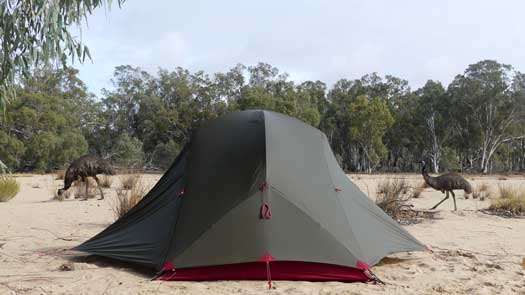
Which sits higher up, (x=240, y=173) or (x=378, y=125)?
(x=378, y=125)

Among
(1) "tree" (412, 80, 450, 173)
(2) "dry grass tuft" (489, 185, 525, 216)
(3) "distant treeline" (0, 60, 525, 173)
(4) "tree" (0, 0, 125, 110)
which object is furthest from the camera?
(1) "tree" (412, 80, 450, 173)

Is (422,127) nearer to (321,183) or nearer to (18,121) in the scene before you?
(18,121)

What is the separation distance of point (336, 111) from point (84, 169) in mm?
41035

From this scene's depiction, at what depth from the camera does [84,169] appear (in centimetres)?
1227

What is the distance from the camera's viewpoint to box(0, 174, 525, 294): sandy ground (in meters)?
4.41

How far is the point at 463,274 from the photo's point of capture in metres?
5.14

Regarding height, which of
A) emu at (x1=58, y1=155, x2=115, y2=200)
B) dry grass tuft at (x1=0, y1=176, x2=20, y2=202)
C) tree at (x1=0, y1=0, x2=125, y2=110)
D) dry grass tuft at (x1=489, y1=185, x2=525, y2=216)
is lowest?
dry grass tuft at (x1=489, y1=185, x2=525, y2=216)

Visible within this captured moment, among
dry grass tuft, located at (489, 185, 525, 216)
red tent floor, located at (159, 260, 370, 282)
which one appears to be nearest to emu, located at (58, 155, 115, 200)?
red tent floor, located at (159, 260, 370, 282)

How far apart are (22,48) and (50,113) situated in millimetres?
32922

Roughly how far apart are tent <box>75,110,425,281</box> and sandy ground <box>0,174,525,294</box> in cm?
18

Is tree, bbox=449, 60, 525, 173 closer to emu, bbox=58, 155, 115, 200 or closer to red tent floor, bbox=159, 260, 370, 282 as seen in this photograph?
emu, bbox=58, 155, 115, 200

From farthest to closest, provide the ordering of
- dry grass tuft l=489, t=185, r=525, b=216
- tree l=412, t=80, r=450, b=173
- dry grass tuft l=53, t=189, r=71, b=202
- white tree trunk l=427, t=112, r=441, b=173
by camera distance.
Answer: tree l=412, t=80, r=450, b=173 < white tree trunk l=427, t=112, r=441, b=173 < dry grass tuft l=53, t=189, r=71, b=202 < dry grass tuft l=489, t=185, r=525, b=216

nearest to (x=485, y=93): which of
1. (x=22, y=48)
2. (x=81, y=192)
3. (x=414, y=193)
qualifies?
(x=414, y=193)

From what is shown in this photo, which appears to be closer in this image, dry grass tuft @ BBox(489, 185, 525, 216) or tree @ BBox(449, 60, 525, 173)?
dry grass tuft @ BBox(489, 185, 525, 216)
